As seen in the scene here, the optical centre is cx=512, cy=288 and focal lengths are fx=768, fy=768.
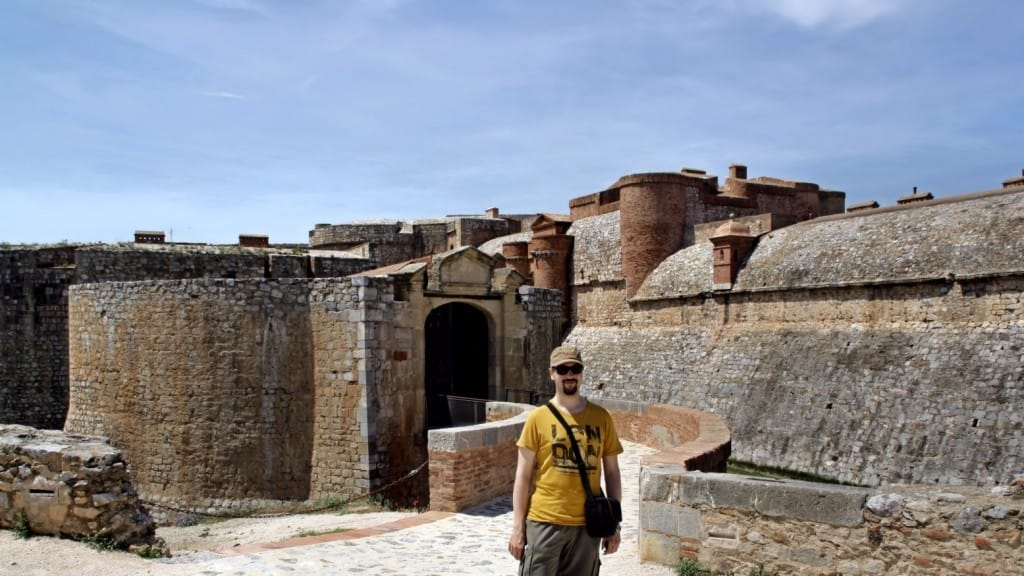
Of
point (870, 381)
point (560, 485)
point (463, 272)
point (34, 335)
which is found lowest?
point (870, 381)

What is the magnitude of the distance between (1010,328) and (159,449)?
16771 millimetres

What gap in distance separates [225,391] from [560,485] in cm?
999

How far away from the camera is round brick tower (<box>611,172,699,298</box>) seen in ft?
96.0

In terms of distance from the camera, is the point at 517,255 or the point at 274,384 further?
the point at 517,255

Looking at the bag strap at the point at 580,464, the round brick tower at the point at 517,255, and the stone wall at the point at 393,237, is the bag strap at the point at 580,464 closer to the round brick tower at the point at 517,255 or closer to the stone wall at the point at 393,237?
the round brick tower at the point at 517,255

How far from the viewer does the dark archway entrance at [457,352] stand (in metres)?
16.3

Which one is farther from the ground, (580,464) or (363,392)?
(580,464)

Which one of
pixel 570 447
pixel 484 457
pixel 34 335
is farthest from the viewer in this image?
pixel 34 335

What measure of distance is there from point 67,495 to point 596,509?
5263 millimetres

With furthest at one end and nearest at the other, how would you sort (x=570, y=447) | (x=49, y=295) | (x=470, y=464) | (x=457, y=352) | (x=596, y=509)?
(x=49, y=295) < (x=457, y=352) < (x=470, y=464) < (x=570, y=447) < (x=596, y=509)

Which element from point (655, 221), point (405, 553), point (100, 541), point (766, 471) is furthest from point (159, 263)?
point (655, 221)

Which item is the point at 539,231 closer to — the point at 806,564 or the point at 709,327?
the point at 709,327

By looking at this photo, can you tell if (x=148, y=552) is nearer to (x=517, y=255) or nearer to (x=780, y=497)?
(x=780, y=497)

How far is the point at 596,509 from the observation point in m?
4.46
